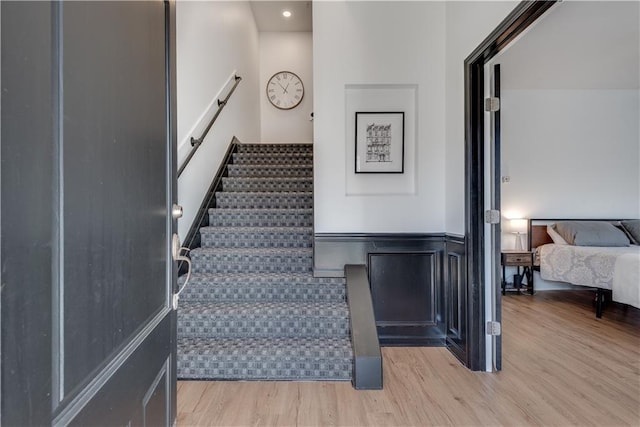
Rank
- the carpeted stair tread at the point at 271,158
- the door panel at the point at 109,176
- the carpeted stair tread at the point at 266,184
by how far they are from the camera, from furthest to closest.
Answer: the carpeted stair tread at the point at 271,158 → the carpeted stair tread at the point at 266,184 → the door panel at the point at 109,176

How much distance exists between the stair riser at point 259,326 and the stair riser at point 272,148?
2.75 m

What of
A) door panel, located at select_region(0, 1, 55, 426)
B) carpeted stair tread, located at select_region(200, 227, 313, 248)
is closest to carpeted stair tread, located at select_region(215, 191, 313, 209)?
carpeted stair tread, located at select_region(200, 227, 313, 248)

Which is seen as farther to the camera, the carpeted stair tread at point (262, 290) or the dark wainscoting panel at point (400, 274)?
the dark wainscoting panel at point (400, 274)

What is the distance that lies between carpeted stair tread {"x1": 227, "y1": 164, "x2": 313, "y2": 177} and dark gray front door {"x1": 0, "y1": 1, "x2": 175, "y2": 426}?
10.7 feet

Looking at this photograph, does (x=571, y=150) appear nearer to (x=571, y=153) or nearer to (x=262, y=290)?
(x=571, y=153)

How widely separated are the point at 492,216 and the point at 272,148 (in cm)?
320

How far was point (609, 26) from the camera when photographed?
2936 mm

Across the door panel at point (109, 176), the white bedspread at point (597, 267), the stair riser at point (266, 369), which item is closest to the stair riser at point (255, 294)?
the stair riser at point (266, 369)

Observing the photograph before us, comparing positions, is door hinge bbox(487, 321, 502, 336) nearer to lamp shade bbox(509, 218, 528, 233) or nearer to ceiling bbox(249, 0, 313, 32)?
lamp shade bbox(509, 218, 528, 233)

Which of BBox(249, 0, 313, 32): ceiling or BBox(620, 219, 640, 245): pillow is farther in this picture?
BBox(249, 0, 313, 32): ceiling

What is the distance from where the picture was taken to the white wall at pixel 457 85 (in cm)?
234

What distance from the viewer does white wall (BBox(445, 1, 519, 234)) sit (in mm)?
2344

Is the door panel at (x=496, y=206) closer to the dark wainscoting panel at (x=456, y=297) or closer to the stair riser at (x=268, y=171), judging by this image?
the dark wainscoting panel at (x=456, y=297)

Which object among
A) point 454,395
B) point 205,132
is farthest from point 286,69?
point 454,395
